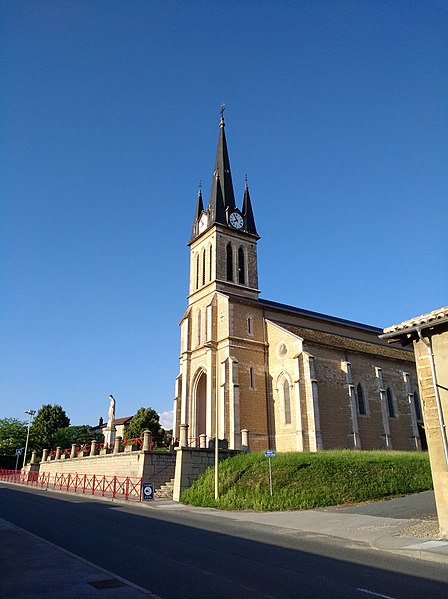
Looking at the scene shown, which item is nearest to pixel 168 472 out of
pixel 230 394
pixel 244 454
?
pixel 244 454

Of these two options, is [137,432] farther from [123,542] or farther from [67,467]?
[123,542]

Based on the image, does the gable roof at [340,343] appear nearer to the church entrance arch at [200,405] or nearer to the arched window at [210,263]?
the arched window at [210,263]

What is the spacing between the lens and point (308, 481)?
19.3 m

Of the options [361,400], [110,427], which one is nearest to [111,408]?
[110,427]

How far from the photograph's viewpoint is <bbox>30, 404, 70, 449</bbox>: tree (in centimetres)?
6291

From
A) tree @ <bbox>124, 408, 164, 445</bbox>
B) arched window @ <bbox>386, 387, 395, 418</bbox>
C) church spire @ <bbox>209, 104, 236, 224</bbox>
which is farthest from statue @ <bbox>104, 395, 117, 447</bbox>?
arched window @ <bbox>386, 387, 395, 418</bbox>

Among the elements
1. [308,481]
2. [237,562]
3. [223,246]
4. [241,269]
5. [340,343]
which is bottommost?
[237,562]

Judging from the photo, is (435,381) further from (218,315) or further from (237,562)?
(218,315)

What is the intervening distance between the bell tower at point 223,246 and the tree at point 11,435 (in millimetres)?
38218

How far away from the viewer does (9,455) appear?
59156 millimetres

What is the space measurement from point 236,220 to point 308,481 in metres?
→ 25.9

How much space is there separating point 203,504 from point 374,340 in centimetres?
3071

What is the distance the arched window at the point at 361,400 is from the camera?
112 ft

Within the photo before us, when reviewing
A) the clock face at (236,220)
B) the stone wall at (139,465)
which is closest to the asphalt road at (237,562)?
the stone wall at (139,465)
